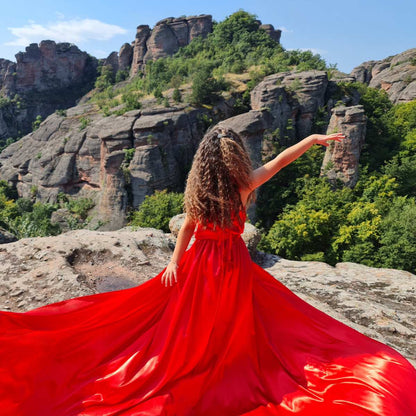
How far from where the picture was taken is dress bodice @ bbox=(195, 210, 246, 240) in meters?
2.28

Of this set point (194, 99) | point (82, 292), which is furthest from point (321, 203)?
point (82, 292)

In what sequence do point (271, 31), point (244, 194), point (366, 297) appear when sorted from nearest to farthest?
1. point (244, 194)
2. point (366, 297)
3. point (271, 31)

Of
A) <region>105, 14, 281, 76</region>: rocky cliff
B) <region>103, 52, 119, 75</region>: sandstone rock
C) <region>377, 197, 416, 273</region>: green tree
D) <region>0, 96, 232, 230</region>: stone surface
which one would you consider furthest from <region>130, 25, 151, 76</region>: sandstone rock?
<region>377, 197, 416, 273</region>: green tree

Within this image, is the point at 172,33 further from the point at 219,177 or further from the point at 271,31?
the point at 219,177

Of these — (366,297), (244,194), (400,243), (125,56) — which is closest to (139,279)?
(244,194)

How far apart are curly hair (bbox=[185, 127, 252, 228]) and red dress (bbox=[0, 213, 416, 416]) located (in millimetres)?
128

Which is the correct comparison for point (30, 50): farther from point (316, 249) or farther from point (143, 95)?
point (316, 249)

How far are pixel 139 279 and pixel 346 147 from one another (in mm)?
18622

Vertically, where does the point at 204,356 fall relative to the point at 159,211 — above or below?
above

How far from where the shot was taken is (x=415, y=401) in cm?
183

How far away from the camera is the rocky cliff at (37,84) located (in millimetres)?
48438

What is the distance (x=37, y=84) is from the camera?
51.0 meters

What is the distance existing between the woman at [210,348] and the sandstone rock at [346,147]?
1928 centimetres

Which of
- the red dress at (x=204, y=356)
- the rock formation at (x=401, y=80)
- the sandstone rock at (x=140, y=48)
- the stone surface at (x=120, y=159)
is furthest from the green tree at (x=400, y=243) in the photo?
the sandstone rock at (x=140, y=48)
